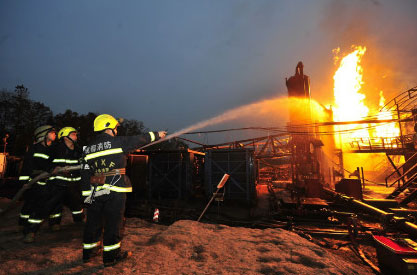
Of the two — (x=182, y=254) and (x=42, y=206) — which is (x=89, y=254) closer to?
(x=182, y=254)

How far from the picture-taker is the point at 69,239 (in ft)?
13.4

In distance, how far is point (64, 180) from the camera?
459cm

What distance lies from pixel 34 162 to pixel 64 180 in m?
0.92

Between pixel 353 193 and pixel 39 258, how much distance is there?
439 inches

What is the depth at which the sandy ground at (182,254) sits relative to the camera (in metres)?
2.86

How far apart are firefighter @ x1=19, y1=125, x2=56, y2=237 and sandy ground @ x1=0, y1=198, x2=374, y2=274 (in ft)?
1.88

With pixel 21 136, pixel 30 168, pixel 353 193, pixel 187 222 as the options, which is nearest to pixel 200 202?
pixel 187 222

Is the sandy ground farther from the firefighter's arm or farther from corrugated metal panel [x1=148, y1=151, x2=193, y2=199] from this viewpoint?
corrugated metal panel [x1=148, y1=151, x2=193, y2=199]

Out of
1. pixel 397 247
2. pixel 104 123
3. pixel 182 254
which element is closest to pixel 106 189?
pixel 104 123

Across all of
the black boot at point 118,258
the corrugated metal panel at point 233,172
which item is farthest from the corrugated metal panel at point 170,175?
the black boot at point 118,258

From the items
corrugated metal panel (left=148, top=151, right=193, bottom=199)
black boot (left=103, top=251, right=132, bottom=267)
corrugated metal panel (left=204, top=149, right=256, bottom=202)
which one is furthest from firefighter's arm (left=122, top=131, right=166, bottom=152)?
corrugated metal panel (left=148, top=151, right=193, bottom=199)

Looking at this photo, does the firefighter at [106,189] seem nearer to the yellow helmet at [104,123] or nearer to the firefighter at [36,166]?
the yellow helmet at [104,123]

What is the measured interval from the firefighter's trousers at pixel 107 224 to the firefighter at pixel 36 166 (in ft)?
7.42

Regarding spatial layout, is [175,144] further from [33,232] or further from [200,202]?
[33,232]
